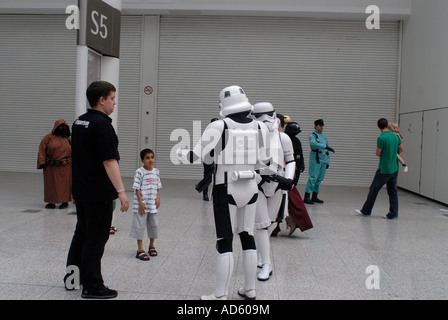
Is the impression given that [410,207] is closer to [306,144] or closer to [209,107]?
[306,144]

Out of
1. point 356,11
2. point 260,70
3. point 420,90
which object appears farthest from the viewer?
point 260,70

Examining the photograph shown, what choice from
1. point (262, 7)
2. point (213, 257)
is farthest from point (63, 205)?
point (262, 7)

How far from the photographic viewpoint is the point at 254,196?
12.8ft

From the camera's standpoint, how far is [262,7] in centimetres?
1337

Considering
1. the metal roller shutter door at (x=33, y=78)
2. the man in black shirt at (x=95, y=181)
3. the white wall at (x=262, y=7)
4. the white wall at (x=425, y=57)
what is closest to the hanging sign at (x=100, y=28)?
the man in black shirt at (x=95, y=181)

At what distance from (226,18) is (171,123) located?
11.4 ft

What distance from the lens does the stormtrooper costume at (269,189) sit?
177 inches

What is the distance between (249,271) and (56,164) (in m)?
5.74

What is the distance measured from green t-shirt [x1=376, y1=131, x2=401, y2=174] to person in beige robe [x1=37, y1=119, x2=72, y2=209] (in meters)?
5.54

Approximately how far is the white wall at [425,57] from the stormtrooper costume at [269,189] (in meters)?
6.92

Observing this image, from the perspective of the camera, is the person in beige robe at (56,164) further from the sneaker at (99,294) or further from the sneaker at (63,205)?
the sneaker at (99,294)

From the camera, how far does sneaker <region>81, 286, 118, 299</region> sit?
151 inches

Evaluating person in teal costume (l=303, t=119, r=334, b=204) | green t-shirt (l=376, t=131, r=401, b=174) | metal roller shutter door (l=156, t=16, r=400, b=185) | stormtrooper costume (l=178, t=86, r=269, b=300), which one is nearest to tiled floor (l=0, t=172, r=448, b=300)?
stormtrooper costume (l=178, t=86, r=269, b=300)

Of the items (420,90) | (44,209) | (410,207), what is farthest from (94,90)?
(420,90)
